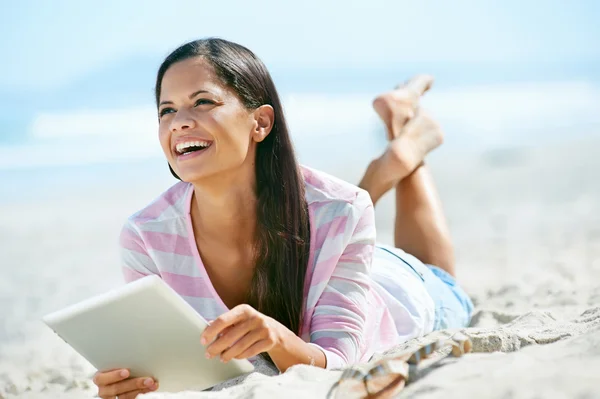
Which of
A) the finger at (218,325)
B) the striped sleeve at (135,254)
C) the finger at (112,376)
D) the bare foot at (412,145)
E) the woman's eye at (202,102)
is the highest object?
the woman's eye at (202,102)

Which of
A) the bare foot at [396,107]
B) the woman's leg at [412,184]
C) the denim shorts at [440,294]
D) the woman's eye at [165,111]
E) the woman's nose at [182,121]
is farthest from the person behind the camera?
the bare foot at [396,107]

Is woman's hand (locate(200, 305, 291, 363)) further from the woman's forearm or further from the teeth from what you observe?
the teeth

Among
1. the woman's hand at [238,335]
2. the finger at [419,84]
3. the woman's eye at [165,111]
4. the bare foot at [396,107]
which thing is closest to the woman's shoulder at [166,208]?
the woman's eye at [165,111]

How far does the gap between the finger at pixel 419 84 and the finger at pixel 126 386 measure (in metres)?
3.18

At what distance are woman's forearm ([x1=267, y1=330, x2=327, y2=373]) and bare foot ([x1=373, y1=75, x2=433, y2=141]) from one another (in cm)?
234

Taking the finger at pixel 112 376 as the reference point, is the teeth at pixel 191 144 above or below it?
above

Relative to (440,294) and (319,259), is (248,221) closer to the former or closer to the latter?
(319,259)

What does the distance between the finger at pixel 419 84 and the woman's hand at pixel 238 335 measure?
10.2 ft

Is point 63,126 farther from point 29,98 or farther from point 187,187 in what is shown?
point 187,187

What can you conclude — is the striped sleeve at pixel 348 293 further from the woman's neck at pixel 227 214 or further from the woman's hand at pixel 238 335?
the woman's hand at pixel 238 335

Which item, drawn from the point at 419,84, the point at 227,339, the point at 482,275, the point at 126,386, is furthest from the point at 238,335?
the point at 482,275

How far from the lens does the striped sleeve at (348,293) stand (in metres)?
2.73

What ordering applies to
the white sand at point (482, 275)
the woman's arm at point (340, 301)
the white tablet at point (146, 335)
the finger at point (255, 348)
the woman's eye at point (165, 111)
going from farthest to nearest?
1. the woman's eye at point (165, 111)
2. the woman's arm at point (340, 301)
3. the finger at point (255, 348)
4. the white tablet at point (146, 335)
5. the white sand at point (482, 275)

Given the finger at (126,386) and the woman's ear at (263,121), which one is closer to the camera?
the finger at (126,386)
